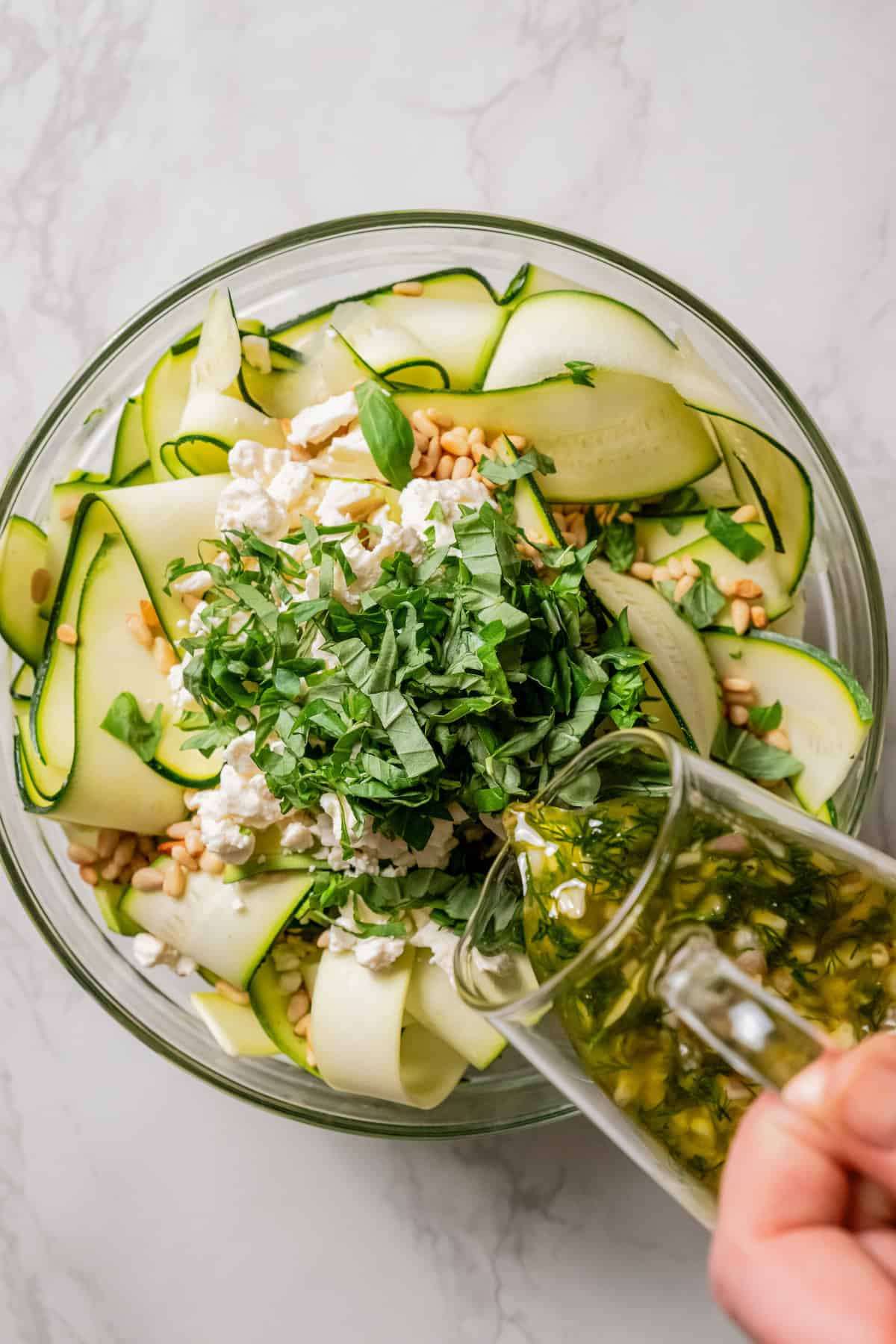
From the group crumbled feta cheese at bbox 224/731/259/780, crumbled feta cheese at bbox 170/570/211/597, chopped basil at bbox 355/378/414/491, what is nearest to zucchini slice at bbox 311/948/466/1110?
crumbled feta cheese at bbox 224/731/259/780

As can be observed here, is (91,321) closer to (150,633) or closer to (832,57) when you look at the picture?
(150,633)

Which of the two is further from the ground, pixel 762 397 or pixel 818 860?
pixel 762 397

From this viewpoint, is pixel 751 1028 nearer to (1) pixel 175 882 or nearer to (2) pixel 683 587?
(2) pixel 683 587

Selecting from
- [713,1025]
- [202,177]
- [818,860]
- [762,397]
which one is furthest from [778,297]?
[713,1025]

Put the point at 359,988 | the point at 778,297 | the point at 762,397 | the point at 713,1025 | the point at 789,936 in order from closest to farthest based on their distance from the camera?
the point at 713,1025, the point at 789,936, the point at 359,988, the point at 762,397, the point at 778,297

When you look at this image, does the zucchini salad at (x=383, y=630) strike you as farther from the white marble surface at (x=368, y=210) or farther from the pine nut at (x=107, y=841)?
the white marble surface at (x=368, y=210)

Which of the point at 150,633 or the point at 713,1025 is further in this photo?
the point at 150,633

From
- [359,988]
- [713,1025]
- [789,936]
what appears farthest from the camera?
[359,988]
